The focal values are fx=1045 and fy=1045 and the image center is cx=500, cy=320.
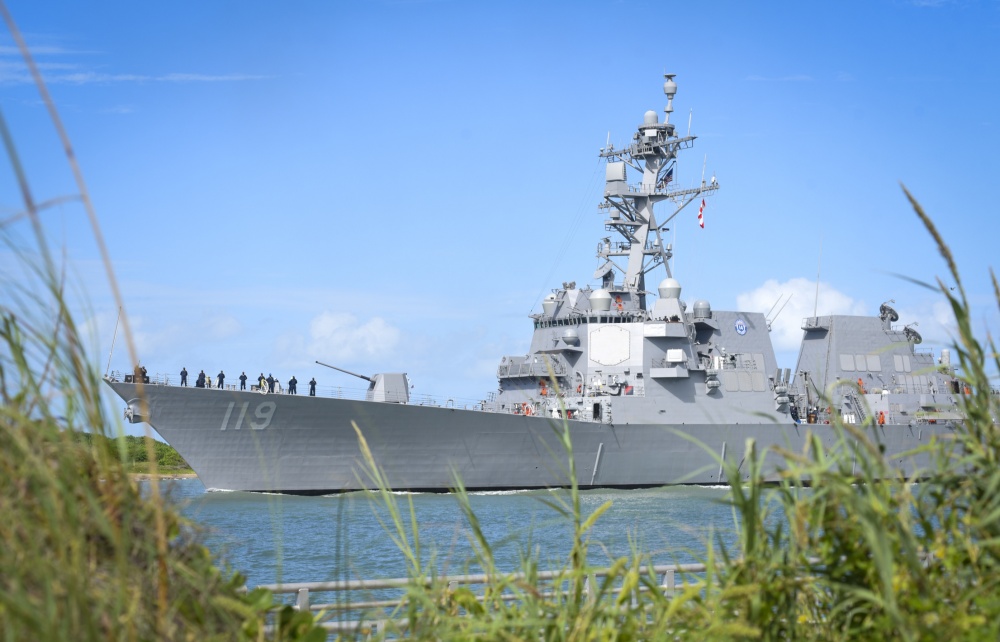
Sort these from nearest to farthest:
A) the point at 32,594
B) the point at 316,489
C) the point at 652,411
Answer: the point at 32,594, the point at 316,489, the point at 652,411

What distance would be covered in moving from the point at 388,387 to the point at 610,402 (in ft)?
21.0

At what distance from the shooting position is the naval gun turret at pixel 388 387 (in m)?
26.8

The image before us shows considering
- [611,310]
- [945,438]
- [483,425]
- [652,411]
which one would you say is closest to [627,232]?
[611,310]

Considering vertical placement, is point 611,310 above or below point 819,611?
above

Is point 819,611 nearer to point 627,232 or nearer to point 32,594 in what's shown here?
point 32,594

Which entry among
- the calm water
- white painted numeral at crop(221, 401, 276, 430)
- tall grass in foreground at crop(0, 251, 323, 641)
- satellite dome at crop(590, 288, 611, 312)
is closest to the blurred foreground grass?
tall grass in foreground at crop(0, 251, 323, 641)

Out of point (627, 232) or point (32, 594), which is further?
point (627, 232)

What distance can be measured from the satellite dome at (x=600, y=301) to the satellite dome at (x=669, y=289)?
5.98ft

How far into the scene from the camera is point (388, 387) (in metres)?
27.1

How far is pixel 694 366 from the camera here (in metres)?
30.9

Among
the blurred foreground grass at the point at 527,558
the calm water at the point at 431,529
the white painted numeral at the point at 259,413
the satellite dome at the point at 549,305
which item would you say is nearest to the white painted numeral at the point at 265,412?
the white painted numeral at the point at 259,413

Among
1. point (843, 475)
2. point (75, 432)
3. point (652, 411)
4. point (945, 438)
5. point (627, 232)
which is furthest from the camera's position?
point (627, 232)

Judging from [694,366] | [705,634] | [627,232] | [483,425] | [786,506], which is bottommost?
[705,634]

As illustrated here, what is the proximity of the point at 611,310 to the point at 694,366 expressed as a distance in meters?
2.97
